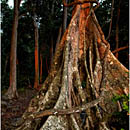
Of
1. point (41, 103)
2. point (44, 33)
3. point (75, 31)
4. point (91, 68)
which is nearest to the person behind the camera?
point (41, 103)

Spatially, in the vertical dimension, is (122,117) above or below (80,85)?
below

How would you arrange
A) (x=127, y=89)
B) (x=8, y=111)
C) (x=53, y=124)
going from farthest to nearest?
(x=8, y=111) → (x=127, y=89) → (x=53, y=124)

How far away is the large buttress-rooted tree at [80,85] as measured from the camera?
2.40m

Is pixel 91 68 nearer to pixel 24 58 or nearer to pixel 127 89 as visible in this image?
pixel 127 89

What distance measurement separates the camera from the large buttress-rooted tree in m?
2.40

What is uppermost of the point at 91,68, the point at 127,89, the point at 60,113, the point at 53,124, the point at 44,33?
the point at 44,33

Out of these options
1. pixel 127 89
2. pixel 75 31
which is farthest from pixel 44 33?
pixel 127 89

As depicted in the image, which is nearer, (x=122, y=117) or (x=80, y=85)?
(x=122, y=117)

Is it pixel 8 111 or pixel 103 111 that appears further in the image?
pixel 8 111

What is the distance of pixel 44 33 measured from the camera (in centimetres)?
1446

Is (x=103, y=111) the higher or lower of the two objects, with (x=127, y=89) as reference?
lower

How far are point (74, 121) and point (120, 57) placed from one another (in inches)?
330

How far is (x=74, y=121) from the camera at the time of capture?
2352mm

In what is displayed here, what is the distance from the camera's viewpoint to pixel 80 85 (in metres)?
2.86
